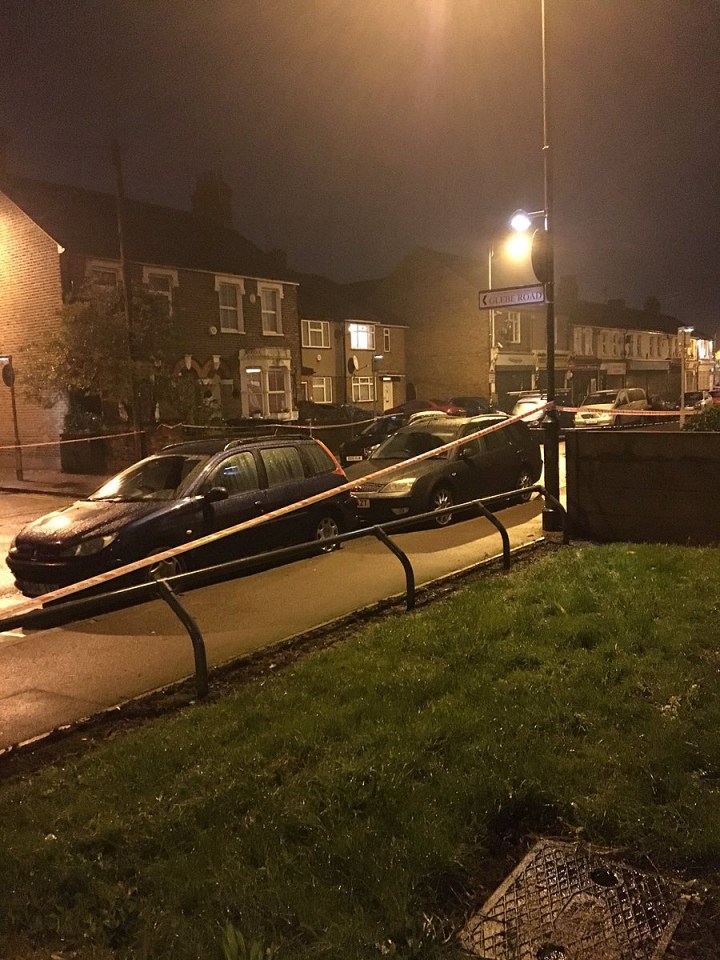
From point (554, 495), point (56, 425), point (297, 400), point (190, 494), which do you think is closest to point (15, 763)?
point (190, 494)

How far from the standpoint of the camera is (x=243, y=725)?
4.47m

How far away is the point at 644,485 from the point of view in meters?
9.01

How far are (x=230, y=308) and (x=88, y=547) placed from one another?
23.0 m

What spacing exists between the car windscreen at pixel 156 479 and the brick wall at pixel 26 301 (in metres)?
15.6

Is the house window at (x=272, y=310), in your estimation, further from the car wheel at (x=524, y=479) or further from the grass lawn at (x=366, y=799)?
the grass lawn at (x=366, y=799)

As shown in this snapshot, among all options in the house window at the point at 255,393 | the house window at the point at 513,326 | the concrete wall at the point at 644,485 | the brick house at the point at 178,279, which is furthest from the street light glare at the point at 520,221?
the house window at the point at 513,326

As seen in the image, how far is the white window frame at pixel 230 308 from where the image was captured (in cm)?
2869

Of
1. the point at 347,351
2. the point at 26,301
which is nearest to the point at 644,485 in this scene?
the point at 26,301

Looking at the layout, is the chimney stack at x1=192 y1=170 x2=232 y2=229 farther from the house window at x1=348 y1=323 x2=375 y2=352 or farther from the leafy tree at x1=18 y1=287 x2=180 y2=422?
the leafy tree at x1=18 y1=287 x2=180 y2=422

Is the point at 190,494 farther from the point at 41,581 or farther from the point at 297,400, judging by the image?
the point at 297,400

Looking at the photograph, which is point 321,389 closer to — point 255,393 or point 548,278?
point 255,393

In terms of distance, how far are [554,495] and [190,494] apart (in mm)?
4563

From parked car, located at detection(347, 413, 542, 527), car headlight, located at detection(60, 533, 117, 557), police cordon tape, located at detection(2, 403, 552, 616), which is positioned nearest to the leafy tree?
parked car, located at detection(347, 413, 542, 527)

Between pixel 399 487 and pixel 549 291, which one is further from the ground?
pixel 549 291
